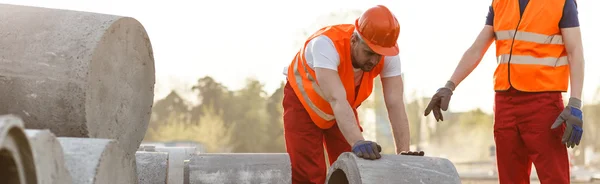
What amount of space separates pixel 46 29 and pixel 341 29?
181 centimetres

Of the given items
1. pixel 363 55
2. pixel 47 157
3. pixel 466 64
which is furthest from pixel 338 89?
pixel 47 157

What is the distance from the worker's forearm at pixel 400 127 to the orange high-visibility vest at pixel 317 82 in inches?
9.2

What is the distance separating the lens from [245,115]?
112 ft

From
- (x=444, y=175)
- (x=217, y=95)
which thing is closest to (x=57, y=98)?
(x=444, y=175)

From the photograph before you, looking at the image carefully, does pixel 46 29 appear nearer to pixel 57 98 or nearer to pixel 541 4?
pixel 57 98

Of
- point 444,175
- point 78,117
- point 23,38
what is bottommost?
point 444,175

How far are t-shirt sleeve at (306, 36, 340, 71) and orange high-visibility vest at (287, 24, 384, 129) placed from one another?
41 mm

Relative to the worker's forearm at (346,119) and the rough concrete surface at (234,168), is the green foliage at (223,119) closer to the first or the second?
the rough concrete surface at (234,168)

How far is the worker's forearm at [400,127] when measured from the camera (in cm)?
638

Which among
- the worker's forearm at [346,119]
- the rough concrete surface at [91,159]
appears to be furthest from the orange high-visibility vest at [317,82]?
the rough concrete surface at [91,159]

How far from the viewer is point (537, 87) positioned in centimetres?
608

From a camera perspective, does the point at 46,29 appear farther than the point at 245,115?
No

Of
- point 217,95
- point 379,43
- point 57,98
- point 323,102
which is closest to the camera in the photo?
point 57,98

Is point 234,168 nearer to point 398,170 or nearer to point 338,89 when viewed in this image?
point 338,89
